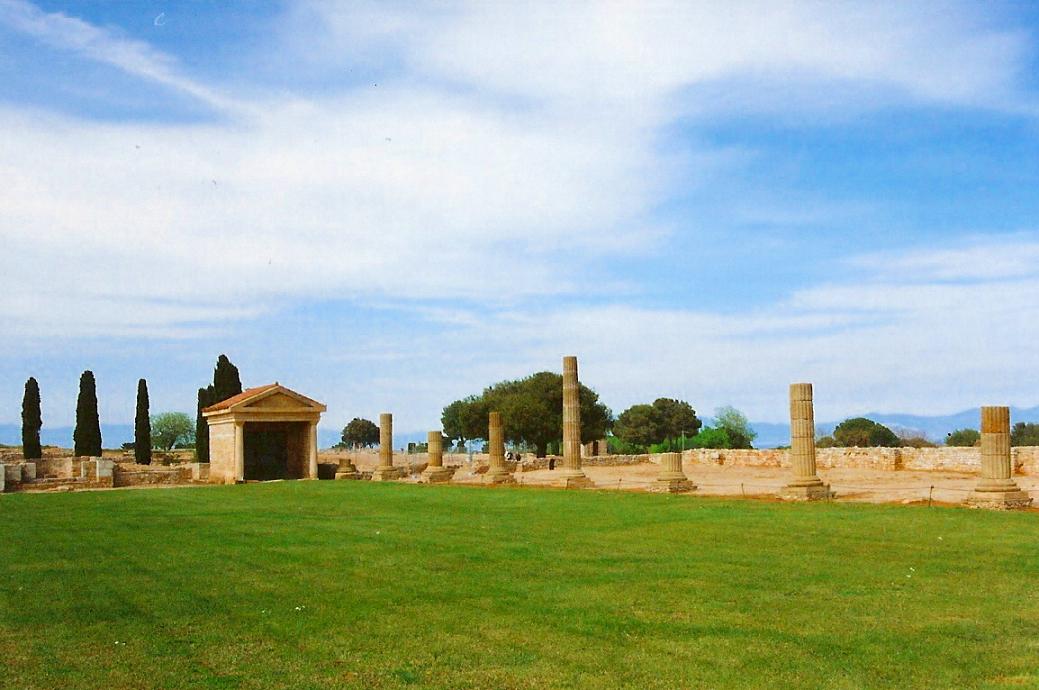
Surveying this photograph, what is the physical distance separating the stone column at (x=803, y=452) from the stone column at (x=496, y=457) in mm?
14132

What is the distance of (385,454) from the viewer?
46.9 m

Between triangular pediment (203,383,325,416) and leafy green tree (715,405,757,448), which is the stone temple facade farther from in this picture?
leafy green tree (715,405,757,448)

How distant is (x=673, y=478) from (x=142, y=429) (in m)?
42.3

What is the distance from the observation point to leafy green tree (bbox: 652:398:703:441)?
91.7 meters

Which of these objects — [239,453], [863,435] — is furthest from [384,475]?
[863,435]

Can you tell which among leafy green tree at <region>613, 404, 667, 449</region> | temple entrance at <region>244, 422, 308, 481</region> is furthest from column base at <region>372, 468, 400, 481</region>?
leafy green tree at <region>613, 404, 667, 449</region>

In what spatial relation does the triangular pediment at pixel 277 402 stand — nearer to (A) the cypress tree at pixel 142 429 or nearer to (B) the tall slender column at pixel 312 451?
(B) the tall slender column at pixel 312 451

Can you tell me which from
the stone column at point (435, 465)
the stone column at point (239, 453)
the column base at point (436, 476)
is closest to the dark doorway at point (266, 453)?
the stone column at point (239, 453)

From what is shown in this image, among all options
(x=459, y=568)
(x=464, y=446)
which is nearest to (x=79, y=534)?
(x=459, y=568)

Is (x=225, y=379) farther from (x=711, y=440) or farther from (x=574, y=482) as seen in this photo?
(x=711, y=440)

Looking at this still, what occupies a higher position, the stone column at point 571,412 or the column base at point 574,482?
the stone column at point 571,412

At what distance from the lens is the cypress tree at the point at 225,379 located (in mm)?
57719

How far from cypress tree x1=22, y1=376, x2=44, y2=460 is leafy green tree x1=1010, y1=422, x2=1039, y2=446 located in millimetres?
61916

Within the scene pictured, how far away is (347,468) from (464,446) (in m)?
57.4
